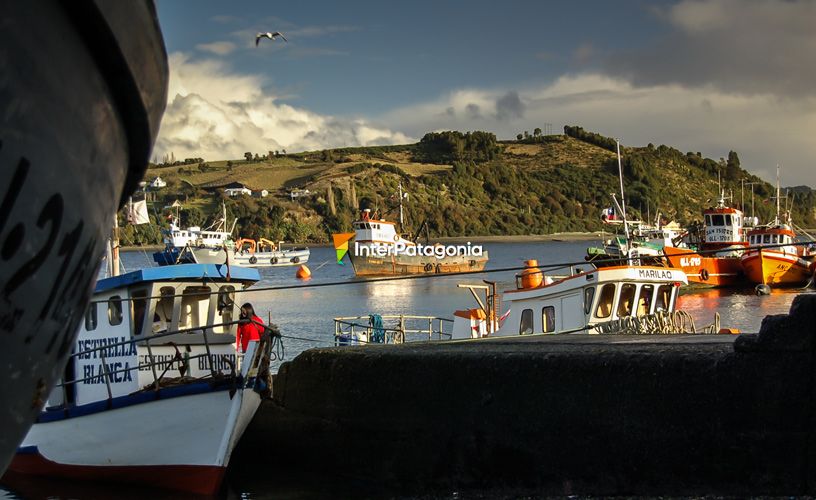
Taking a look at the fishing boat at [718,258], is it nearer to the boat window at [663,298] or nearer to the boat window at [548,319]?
the boat window at [663,298]

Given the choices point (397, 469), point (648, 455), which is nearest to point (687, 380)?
point (648, 455)

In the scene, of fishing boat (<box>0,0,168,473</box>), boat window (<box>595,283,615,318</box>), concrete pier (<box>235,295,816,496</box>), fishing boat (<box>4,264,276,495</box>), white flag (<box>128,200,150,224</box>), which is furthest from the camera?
boat window (<box>595,283,615,318</box>)

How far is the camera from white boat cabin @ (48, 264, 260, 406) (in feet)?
47.8

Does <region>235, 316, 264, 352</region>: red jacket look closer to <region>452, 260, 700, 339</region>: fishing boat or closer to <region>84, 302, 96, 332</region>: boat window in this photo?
<region>84, 302, 96, 332</region>: boat window

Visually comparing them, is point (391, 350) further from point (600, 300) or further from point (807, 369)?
point (600, 300)

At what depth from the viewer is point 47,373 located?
382 centimetres

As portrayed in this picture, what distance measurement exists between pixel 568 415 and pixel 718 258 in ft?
179

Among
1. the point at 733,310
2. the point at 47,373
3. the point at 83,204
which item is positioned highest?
the point at 83,204

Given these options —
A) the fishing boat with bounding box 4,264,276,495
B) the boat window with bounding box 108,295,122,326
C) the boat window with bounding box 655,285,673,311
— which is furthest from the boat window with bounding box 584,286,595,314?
the boat window with bounding box 108,295,122,326

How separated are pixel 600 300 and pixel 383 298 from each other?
46.4 m

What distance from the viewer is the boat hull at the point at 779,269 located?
187 feet

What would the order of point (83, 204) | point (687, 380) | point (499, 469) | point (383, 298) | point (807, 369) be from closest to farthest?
point (83, 204) < point (807, 369) < point (687, 380) < point (499, 469) < point (383, 298)

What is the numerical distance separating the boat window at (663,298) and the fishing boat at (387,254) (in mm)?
59900

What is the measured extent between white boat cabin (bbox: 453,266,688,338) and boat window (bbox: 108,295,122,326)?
784 cm
